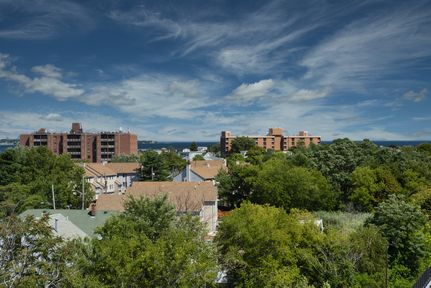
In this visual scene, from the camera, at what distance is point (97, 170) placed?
80312 mm

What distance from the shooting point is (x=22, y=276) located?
1427 cm

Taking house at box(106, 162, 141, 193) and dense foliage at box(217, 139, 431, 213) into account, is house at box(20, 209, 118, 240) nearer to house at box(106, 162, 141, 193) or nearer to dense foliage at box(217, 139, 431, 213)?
dense foliage at box(217, 139, 431, 213)

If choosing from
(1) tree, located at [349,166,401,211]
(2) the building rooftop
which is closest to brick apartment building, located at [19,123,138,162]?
(2) the building rooftop

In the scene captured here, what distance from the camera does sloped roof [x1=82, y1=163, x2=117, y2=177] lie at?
254ft

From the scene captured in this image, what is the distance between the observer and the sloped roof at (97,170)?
254ft

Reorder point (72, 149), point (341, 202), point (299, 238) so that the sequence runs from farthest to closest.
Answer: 1. point (72, 149)
2. point (341, 202)
3. point (299, 238)

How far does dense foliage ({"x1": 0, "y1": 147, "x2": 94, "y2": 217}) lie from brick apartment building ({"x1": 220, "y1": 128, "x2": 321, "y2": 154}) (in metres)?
117

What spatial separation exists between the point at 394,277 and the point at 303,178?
21753mm

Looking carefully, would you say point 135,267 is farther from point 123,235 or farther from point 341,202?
point 341,202

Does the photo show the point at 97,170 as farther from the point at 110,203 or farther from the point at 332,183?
the point at 332,183

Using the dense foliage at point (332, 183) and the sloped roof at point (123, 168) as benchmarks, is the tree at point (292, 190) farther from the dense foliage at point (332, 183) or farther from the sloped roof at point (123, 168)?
the sloped roof at point (123, 168)

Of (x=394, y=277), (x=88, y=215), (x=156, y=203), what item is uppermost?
(x=156, y=203)

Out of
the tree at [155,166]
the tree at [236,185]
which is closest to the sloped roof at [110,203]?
the tree at [236,185]

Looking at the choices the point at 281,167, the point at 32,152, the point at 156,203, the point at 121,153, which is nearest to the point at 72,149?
the point at 121,153
